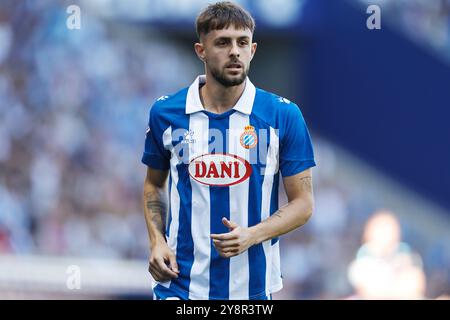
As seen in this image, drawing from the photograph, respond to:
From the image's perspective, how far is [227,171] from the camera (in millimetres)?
4496

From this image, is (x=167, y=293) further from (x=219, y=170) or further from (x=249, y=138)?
(x=249, y=138)

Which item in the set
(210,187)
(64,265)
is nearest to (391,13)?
(64,265)

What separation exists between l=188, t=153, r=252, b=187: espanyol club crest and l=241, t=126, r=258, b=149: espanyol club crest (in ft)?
0.24

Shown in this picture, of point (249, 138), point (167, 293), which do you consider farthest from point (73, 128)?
point (249, 138)

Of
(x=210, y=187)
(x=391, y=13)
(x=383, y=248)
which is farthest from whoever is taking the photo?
(x=391, y=13)

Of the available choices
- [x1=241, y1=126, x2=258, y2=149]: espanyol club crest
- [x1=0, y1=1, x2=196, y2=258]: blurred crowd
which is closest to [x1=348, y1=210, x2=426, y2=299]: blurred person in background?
[x1=0, y1=1, x2=196, y2=258]: blurred crowd

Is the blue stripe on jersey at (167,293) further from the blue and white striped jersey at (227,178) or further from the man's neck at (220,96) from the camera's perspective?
the man's neck at (220,96)

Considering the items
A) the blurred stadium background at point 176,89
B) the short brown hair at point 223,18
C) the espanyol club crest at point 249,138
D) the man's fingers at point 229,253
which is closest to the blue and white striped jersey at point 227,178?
the espanyol club crest at point 249,138

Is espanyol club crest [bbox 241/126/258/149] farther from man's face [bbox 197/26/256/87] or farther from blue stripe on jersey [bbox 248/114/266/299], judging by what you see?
man's face [bbox 197/26/256/87]

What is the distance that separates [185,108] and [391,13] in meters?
8.15

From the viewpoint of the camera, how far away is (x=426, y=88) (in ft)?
40.7

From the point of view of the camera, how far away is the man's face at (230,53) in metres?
4.41

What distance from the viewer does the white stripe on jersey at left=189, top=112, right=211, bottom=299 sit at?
450cm
